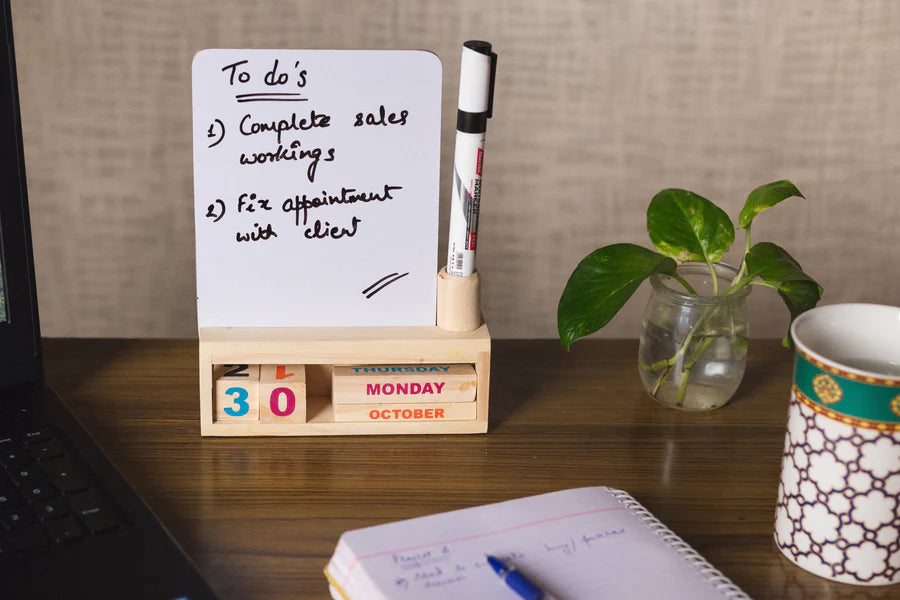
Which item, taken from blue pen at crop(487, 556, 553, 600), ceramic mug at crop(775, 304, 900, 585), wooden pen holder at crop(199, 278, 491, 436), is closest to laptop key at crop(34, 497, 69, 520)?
wooden pen holder at crop(199, 278, 491, 436)

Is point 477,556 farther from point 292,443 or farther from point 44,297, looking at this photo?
point 44,297

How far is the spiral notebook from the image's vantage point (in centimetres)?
58

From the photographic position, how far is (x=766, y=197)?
31.5 inches

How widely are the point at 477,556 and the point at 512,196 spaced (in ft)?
2.19

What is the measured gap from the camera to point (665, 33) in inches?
45.5

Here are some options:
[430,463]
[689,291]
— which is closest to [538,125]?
[689,291]

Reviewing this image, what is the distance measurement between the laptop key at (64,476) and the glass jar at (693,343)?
18.6 inches

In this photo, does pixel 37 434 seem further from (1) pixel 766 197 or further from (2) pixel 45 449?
(1) pixel 766 197

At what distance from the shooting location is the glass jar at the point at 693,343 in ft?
2.72

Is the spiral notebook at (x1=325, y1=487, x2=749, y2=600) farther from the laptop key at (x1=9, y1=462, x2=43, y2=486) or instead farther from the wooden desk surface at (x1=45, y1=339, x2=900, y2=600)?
the laptop key at (x1=9, y1=462, x2=43, y2=486)

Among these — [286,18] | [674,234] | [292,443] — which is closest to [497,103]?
[286,18]

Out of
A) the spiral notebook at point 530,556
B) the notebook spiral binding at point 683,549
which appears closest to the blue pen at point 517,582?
the spiral notebook at point 530,556

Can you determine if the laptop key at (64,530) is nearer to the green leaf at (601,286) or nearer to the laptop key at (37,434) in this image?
the laptop key at (37,434)

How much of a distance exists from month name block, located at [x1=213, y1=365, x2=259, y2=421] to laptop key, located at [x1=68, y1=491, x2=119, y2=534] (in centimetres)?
14
